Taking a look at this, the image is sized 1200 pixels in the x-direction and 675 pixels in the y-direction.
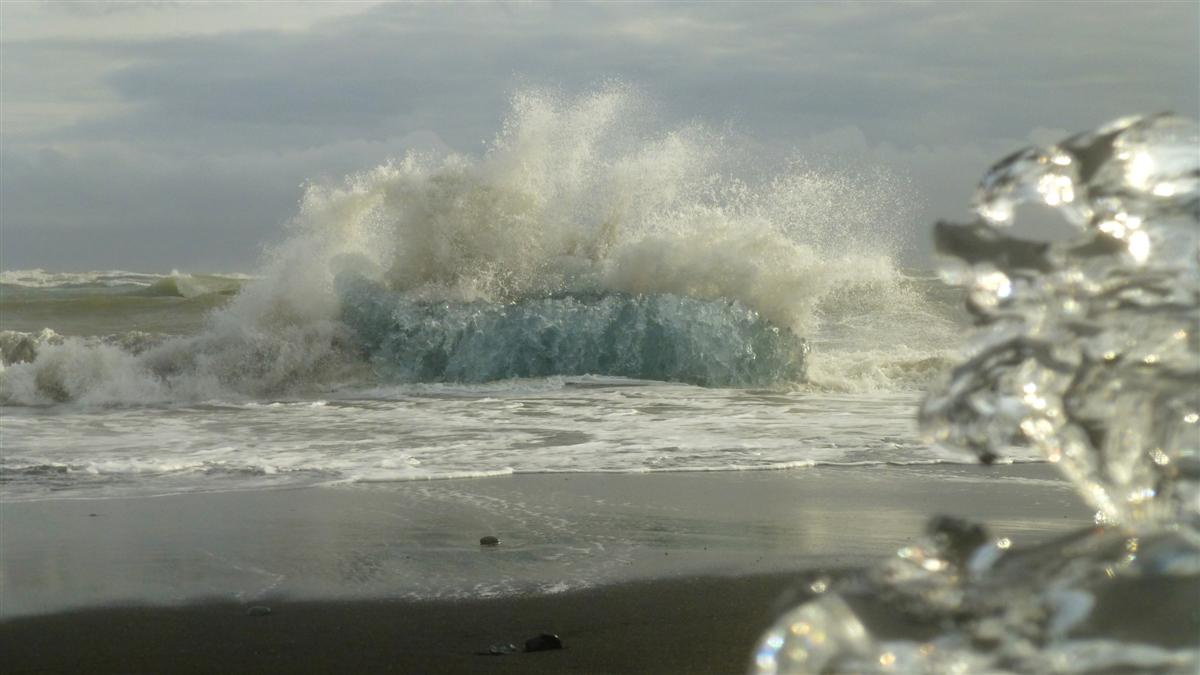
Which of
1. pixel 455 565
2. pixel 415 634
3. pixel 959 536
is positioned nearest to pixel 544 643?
pixel 415 634

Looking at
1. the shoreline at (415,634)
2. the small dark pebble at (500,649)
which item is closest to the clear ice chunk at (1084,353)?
the shoreline at (415,634)

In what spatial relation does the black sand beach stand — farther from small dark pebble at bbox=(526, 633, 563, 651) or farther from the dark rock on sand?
the dark rock on sand

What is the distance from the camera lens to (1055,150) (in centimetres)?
165

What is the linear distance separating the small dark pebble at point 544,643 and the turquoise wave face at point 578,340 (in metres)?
9.90

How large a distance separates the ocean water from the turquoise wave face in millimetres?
30

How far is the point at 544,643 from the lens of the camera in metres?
4.25

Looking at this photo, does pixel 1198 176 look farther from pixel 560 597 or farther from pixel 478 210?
pixel 478 210

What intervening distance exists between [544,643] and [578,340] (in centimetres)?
1057

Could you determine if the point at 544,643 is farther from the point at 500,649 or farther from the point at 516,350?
the point at 516,350

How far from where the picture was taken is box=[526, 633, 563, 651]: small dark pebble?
166 inches

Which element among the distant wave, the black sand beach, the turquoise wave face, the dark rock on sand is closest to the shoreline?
the black sand beach

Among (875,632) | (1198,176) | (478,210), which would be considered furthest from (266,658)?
(478,210)

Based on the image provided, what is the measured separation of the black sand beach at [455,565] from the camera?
4262 millimetres

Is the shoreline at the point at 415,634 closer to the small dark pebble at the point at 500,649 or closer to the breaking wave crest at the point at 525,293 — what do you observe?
the small dark pebble at the point at 500,649
